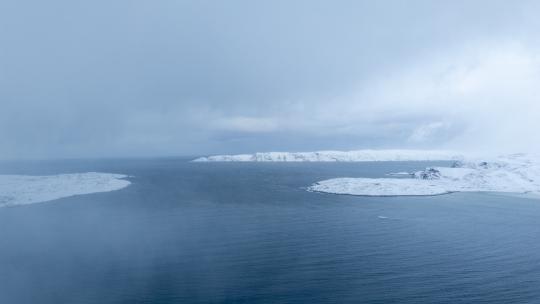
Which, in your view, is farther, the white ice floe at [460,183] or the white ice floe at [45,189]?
the white ice floe at [460,183]

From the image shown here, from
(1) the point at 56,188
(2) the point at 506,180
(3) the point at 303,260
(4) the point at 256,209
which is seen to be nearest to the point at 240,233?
(3) the point at 303,260

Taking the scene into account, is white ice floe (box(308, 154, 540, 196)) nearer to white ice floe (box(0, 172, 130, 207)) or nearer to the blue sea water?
the blue sea water

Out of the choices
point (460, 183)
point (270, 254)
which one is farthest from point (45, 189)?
point (460, 183)

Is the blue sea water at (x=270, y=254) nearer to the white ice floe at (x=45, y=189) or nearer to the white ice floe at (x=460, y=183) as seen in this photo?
the white ice floe at (x=45, y=189)

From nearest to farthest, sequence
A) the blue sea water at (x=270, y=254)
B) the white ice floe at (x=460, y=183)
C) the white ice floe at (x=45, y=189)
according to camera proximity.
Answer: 1. the blue sea water at (x=270, y=254)
2. the white ice floe at (x=45, y=189)
3. the white ice floe at (x=460, y=183)

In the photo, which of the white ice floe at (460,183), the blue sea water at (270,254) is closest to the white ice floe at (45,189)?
the blue sea water at (270,254)

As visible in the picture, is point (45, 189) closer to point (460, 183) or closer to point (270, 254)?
point (270, 254)
